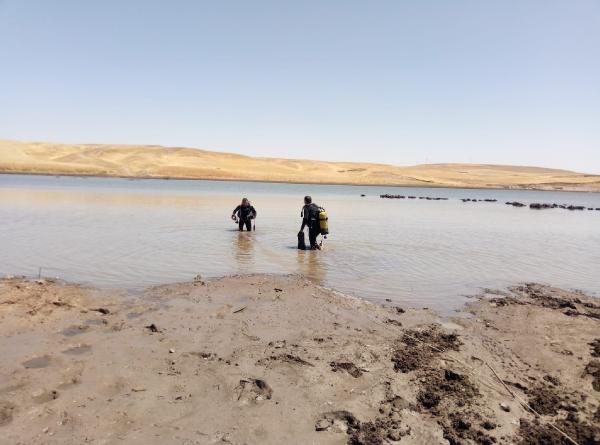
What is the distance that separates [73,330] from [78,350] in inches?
31.7

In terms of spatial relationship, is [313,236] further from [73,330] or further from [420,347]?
[73,330]

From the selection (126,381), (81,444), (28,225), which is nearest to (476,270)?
(126,381)

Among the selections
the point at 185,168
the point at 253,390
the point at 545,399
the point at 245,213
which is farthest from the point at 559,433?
the point at 185,168

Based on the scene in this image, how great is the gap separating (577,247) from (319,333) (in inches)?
582

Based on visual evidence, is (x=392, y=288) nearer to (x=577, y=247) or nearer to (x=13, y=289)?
(x=13, y=289)

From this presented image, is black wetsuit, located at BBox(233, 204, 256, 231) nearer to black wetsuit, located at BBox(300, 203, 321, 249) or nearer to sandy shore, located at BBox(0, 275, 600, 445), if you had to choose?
black wetsuit, located at BBox(300, 203, 321, 249)

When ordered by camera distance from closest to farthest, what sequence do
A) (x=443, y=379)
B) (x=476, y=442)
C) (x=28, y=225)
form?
1. (x=476, y=442)
2. (x=443, y=379)
3. (x=28, y=225)

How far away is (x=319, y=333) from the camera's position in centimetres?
656

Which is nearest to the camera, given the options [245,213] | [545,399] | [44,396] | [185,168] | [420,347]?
[44,396]

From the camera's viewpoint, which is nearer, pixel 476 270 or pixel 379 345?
pixel 379 345

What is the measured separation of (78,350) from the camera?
5.62 m

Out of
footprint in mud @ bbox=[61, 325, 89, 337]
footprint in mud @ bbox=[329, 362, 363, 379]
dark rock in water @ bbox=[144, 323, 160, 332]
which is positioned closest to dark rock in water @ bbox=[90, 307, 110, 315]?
footprint in mud @ bbox=[61, 325, 89, 337]

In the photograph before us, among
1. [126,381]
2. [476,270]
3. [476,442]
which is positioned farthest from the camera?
[476,270]

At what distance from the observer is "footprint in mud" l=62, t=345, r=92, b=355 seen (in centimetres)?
555
